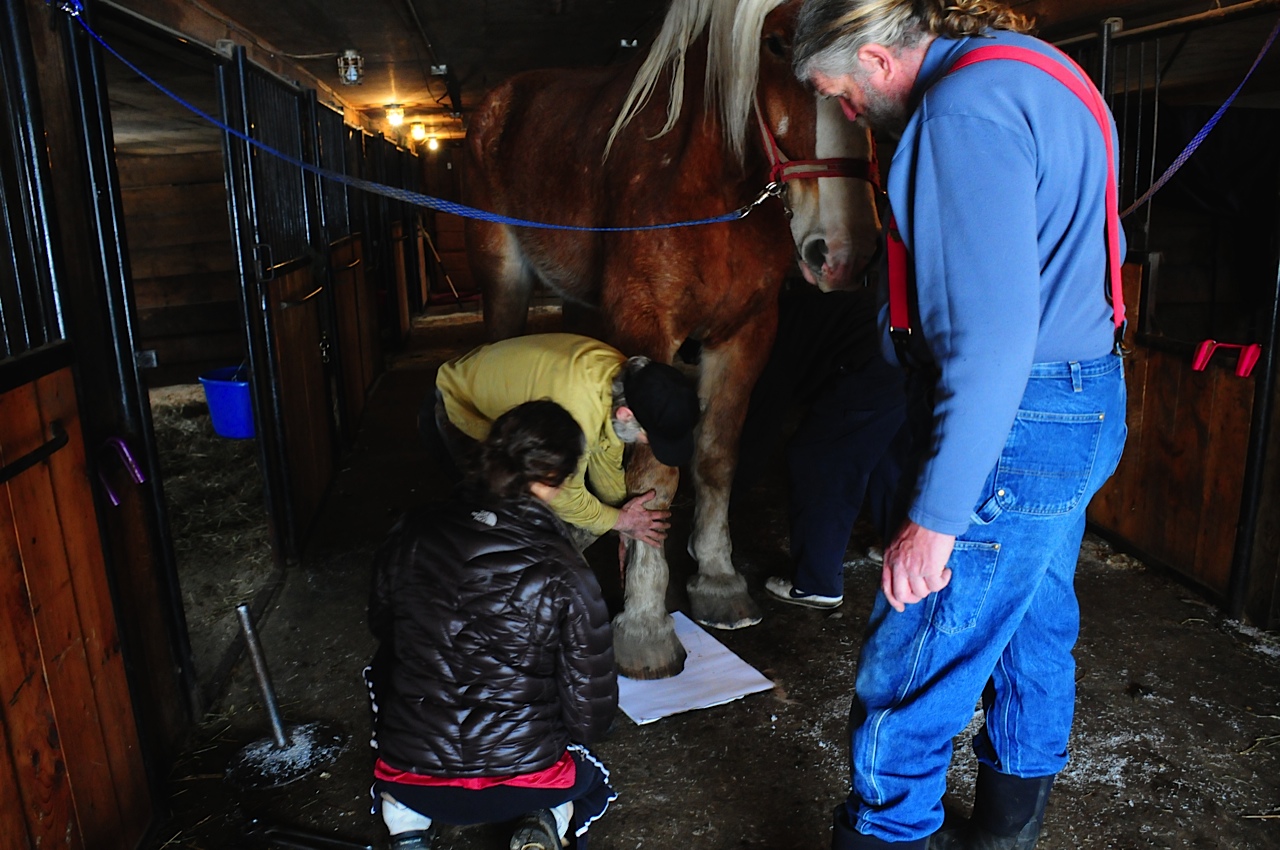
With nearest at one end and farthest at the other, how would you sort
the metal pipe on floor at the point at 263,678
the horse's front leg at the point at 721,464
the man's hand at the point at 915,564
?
the man's hand at the point at 915,564 < the metal pipe on floor at the point at 263,678 < the horse's front leg at the point at 721,464

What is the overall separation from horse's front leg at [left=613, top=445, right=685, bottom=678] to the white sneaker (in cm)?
57

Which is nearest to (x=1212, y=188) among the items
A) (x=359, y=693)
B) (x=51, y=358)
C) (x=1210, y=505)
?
(x=1210, y=505)

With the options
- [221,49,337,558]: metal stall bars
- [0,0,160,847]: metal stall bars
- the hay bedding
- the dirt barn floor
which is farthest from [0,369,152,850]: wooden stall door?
[221,49,337,558]: metal stall bars

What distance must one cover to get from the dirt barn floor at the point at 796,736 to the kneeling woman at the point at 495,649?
30 centimetres

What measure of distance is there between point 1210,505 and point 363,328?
17.5 feet

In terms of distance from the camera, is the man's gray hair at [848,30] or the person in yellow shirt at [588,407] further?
the person in yellow shirt at [588,407]

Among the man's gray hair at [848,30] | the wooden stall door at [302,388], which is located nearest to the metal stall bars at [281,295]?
the wooden stall door at [302,388]

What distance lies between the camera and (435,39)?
5.91 metres

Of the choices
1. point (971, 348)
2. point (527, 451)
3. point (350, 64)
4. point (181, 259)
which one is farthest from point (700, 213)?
point (181, 259)

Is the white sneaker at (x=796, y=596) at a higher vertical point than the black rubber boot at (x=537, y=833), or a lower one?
lower

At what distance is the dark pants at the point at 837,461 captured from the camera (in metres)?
3.04

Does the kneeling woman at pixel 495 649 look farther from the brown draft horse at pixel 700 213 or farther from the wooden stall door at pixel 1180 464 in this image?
the wooden stall door at pixel 1180 464

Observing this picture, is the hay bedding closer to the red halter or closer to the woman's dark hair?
the woman's dark hair

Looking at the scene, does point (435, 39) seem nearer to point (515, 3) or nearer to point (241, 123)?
point (515, 3)
